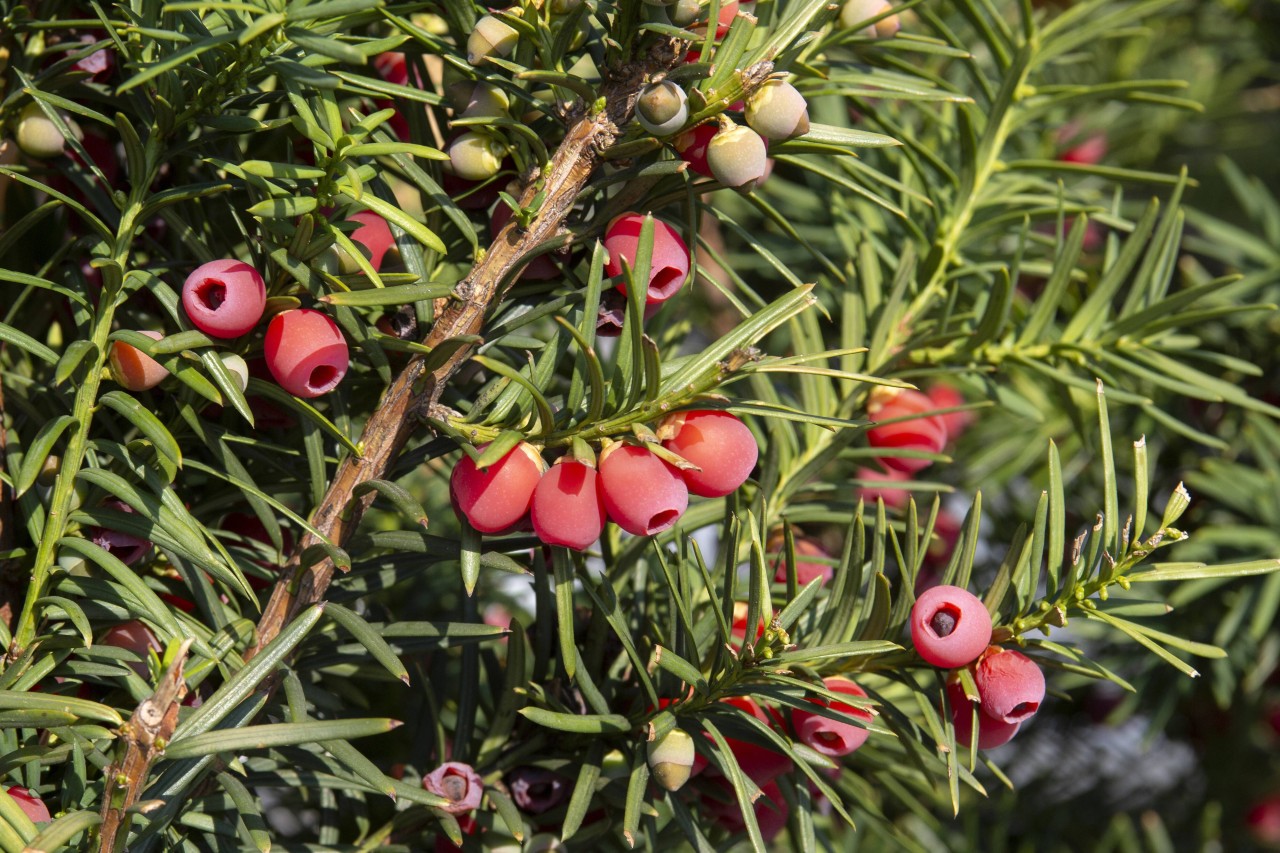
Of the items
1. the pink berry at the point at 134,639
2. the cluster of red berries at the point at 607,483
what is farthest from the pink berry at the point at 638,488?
the pink berry at the point at 134,639

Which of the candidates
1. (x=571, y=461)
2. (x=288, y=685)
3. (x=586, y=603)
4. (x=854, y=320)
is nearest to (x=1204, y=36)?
(x=854, y=320)

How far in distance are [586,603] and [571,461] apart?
0.99 ft

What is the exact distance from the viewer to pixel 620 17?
479mm

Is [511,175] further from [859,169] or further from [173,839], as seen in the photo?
[173,839]

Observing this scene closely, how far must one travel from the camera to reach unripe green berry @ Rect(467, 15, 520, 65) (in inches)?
18.9

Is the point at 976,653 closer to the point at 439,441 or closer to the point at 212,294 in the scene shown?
the point at 439,441

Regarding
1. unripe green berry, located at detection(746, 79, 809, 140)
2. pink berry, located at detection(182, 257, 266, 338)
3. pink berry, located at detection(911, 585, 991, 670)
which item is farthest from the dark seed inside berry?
pink berry, located at detection(182, 257, 266, 338)

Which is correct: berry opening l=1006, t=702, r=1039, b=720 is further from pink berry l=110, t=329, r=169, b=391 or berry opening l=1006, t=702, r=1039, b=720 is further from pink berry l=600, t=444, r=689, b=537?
pink berry l=110, t=329, r=169, b=391

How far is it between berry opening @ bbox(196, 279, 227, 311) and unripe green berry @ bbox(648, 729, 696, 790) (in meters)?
0.27

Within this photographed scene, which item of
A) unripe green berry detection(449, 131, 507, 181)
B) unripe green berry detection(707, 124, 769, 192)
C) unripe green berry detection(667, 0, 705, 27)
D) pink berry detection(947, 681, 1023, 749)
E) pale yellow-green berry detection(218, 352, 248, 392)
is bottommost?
pink berry detection(947, 681, 1023, 749)

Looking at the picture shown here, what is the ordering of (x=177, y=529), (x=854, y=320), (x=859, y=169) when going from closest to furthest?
(x=177, y=529)
(x=859, y=169)
(x=854, y=320)

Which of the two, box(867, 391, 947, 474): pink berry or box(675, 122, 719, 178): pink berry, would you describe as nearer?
box(675, 122, 719, 178): pink berry

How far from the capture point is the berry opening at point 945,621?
49 cm

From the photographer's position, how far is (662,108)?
0.44 m
